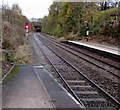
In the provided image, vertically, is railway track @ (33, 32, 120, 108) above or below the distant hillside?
below

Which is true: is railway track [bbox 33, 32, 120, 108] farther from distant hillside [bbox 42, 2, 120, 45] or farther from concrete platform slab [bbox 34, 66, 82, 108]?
distant hillside [bbox 42, 2, 120, 45]

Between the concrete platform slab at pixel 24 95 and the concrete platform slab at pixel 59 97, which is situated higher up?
the concrete platform slab at pixel 24 95

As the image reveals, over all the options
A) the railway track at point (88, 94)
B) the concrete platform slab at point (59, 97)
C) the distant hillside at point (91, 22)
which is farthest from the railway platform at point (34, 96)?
the distant hillside at point (91, 22)

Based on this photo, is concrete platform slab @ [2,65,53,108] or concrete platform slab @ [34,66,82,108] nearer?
concrete platform slab @ [2,65,53,108]

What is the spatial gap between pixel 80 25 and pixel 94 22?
3.94 m

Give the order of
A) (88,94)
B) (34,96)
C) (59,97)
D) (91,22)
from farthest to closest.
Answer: (91,22) < (88,94) < (59,97) < (34,96)

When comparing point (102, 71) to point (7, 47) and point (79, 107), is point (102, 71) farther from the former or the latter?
point (7, 47)

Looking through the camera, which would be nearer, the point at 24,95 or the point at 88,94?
the point at 24,95

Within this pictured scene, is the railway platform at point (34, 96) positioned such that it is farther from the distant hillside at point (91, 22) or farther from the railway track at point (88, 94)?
the distant hillside at point (91, 22)

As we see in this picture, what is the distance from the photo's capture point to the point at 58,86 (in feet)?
22.5

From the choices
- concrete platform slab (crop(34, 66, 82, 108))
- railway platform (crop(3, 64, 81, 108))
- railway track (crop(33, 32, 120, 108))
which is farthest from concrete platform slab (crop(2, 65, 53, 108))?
railway track (crop(33, 32, 120, 108))

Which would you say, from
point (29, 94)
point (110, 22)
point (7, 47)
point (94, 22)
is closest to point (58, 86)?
point (29, 94)

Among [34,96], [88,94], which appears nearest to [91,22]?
[88,94]

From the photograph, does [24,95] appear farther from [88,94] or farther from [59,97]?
[88,94]
